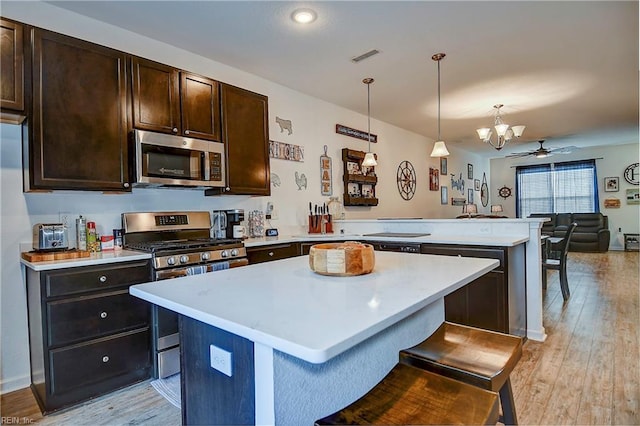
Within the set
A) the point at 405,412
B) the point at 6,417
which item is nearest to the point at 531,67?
the point at 405,412

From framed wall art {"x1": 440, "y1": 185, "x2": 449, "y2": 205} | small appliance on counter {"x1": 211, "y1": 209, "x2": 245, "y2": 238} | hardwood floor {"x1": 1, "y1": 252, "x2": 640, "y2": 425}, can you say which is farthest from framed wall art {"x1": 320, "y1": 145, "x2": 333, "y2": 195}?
framed wall art {"x1": 440, "y1": 185, "x2": 449, "y2": 205}

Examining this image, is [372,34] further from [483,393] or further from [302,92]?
[483,393]

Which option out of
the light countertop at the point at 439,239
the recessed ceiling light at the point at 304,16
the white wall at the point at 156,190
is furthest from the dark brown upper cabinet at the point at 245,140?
the recessed ceiling light at the point at 304,16

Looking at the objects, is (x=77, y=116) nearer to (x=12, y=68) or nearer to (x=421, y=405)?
(x=12, y=68)

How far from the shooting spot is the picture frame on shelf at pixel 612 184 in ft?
28.0

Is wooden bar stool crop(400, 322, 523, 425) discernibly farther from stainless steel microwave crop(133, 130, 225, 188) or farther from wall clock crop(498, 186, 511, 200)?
wall clock crop(498, 186, 511, 200)

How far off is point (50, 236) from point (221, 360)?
193 centimetres

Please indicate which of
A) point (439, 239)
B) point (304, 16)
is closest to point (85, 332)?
point (304, 16)

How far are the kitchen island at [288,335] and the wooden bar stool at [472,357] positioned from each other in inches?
5.1

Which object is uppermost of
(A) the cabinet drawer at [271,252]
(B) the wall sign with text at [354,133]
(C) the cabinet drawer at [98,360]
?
(B) the wall sign with text at [354,133]

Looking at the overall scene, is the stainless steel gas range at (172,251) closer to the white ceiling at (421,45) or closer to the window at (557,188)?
the white ceiling at (421,45)

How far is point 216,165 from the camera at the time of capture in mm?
3027

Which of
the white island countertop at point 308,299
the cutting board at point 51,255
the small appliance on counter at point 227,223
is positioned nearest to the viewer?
the white island countertop at point 308,299

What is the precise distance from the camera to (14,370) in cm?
230
